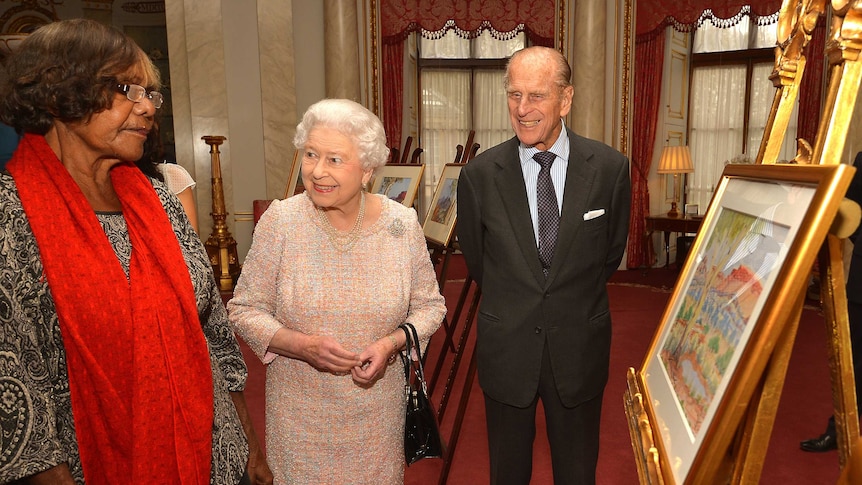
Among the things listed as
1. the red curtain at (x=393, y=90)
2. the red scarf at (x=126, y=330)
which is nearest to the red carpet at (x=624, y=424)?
the red scarf at (x=126, y=330)

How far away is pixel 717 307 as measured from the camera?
918 millimetres

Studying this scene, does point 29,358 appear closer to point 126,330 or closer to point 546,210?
point 126,330

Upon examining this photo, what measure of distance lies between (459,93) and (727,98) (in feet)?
14.5

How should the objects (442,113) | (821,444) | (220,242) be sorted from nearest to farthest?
(821,444) < (220,242) < (442,113)

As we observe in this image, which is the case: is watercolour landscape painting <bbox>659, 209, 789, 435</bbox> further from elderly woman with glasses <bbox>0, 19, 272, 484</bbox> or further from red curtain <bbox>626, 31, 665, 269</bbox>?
red curtain <bbox>626, 31, 665, 269</bbox>

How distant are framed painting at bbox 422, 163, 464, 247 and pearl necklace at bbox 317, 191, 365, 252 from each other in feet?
4.92

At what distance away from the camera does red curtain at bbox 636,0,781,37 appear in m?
7.90

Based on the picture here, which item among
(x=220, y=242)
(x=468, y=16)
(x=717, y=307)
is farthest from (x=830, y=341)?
(x=468, y=16)

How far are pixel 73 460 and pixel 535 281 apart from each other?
1.39 metres

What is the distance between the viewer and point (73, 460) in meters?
1.32

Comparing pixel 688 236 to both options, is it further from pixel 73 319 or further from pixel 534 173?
pixel 73 319

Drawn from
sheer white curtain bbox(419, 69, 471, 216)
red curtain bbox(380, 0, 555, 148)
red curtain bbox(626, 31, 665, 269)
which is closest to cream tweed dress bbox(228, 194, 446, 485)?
red curtain bbox(380, 0, 555, 148)

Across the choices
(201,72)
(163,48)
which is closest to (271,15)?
(201,72)

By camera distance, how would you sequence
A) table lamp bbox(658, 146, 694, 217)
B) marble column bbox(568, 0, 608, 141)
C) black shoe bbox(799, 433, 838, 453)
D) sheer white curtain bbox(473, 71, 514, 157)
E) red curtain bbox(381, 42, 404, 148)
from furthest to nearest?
sheer white curtain bbox(473, 71, 514, 157), red curtain bbox(381, 42, 404, 148), table lamp bbox(658, 146, 694, 217), marble column bbox(568, 0, 608, 141), black shoe bbox(799, 433, 838, 453)
